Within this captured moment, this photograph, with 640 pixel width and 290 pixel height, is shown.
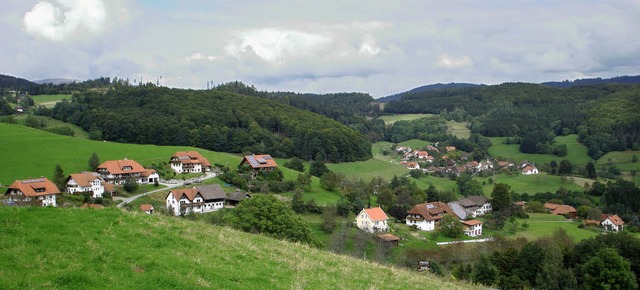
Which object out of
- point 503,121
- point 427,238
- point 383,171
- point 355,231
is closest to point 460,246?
point 427,238

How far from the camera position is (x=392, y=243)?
5531 centimetres

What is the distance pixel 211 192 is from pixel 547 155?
105014mm

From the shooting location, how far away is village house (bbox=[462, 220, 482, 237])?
64938 mm

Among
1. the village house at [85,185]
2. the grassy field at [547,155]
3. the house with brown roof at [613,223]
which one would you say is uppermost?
the village house at [85,185]

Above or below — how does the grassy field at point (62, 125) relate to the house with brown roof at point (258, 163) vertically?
above

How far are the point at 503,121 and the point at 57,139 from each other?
142 metres

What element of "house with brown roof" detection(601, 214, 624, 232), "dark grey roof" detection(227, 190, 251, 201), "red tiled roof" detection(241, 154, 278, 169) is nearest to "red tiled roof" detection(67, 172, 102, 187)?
"dark grey roof" detection(227, 190, 251, 201)

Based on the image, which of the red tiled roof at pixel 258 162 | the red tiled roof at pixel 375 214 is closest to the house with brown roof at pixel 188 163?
the red tiled roof at pixel 258 162

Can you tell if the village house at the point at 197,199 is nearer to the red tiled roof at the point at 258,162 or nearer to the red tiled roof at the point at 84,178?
the red tiled roof at the point at 84,178

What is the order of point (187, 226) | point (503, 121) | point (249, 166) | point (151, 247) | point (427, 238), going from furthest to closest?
Answer: point (503, 121), point (249, 166), point (427, 238), point (187, 226), point (151, 247)

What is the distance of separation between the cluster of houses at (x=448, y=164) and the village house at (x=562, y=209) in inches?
1293

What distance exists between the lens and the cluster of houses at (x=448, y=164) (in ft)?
386

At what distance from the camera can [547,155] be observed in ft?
440

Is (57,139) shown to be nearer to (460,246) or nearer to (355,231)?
(355,231)
